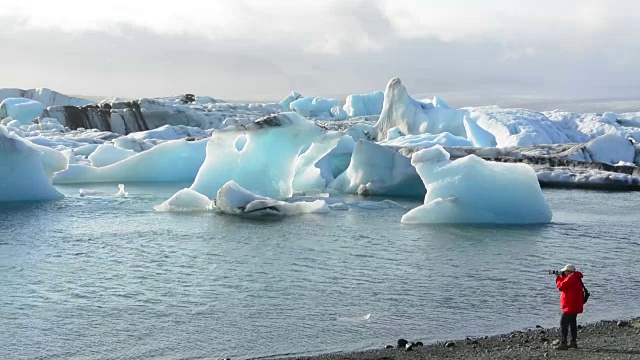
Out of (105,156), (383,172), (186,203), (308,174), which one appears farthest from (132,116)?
(186,203)

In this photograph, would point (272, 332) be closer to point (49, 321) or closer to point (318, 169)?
point (49, 321)

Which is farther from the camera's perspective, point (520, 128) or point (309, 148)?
point (520, 128)

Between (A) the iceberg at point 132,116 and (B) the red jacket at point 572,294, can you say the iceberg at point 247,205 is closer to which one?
(B) the red jacket at point 572,294

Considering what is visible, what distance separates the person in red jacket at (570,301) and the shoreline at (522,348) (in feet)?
0.31

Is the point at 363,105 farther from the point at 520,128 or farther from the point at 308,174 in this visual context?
the point at 308,174

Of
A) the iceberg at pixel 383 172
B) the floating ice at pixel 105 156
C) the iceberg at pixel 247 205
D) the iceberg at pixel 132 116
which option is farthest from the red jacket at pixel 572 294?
the iceberg at pixel 132 116

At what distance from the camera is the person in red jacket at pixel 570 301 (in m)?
6.08

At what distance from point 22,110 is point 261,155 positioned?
24308 mm

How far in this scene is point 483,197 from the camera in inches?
532

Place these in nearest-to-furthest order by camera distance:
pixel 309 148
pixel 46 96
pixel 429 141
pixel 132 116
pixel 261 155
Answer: pixel 261 155 → pixel 309 148 → pixel 429 141 → pixel 132 116 → pixel 46 96

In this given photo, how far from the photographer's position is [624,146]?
80.0ft

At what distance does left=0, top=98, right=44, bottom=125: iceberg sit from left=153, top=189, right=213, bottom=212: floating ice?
83.1 feet

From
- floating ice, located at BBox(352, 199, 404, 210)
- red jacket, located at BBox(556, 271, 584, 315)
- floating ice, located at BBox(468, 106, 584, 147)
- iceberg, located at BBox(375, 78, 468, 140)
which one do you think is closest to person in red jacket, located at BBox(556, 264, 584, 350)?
red jacket, located at BBox(556, 271, 584, 315)

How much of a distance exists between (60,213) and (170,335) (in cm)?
886
